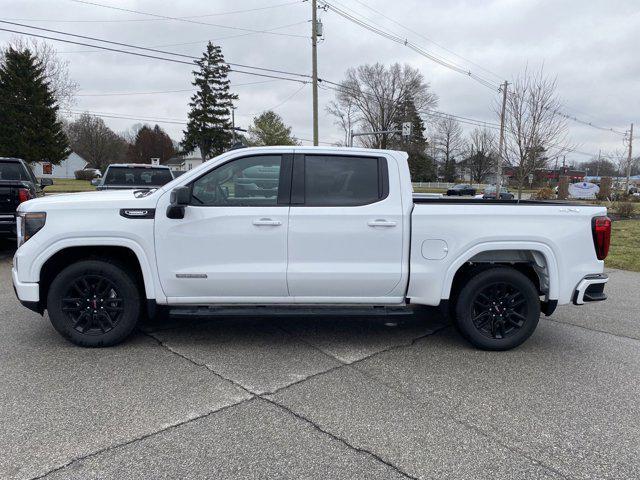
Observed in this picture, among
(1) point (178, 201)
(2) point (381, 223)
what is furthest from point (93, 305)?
(2) point (381, 223)

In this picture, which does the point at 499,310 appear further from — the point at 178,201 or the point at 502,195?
the point at 502,195

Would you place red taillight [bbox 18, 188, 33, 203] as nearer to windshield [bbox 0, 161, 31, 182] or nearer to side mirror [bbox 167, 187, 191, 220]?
windshield [bbox 0, 161, 31, 182]

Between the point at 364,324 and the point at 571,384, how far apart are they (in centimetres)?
218

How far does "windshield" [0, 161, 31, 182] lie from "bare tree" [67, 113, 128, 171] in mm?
75438

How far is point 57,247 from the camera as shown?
14.0ft

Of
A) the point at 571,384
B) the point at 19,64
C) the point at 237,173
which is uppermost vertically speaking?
the point at 19,64

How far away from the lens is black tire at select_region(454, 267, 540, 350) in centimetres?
450

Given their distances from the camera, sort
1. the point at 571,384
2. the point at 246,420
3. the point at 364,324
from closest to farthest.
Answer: the point at 246,420 < the point at 571,384 < the point at 364,324

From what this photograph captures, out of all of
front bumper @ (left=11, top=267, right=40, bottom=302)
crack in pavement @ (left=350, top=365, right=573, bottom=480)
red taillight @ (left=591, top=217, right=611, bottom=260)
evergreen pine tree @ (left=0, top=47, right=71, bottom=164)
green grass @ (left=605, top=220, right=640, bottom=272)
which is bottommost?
crack in pavement @ (left=350, top=365, right=573, bottom=480)

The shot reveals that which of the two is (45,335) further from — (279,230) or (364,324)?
(364,324)

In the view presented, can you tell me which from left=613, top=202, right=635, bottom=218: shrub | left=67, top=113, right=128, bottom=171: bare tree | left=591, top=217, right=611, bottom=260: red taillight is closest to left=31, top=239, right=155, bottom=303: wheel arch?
left=591, top=217, right=611, bottom=260: red taillight

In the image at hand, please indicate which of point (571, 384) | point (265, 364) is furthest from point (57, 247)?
point (571, 384)

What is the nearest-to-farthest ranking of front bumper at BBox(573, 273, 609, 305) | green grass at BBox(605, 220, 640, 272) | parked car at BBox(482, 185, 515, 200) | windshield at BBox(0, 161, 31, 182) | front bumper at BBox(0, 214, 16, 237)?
1. front bumper at BBox(573, 273, 609, 305)
2. parked car at BBox(482, 185, 515, 200)
3. front bumper at BBox(0, 214, 16, 237)
4. windshield at BBox(0, 161, 31, 182)
5. green grass at BBox(605, 220, 640, 272)

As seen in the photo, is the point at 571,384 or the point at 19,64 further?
the point at 19,64
